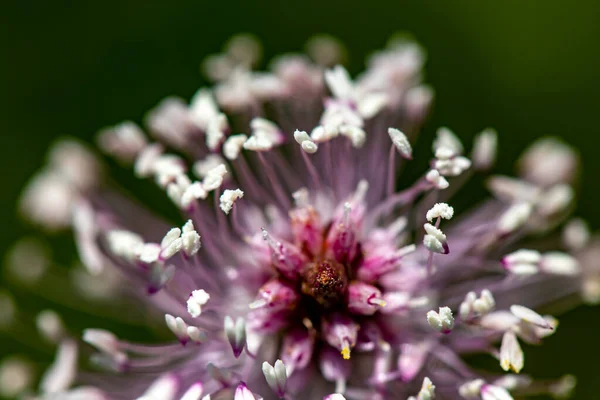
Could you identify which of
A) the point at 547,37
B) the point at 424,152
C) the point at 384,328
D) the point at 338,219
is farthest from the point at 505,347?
the point at 547,37

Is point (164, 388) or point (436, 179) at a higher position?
point (436, 179)

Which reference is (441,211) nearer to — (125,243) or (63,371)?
(125,243)

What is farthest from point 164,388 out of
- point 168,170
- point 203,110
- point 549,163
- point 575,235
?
point 549,163

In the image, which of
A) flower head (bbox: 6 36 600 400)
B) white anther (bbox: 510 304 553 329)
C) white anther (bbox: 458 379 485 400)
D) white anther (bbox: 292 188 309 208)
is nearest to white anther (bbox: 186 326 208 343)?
flower head (bbox: 6 36 600 400)

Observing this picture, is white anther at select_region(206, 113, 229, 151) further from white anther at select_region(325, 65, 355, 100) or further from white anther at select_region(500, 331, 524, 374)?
white anther at select_region(500, 331, 524, 374)

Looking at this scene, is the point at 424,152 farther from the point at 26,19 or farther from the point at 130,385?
the point at 26,19

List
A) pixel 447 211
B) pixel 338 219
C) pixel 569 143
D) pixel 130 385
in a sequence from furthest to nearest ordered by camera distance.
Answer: pixel 569 143, pixel 130 385, pixel 338 219, pixel 447 211

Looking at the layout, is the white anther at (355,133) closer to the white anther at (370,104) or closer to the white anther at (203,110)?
the white anther at (370,104)
